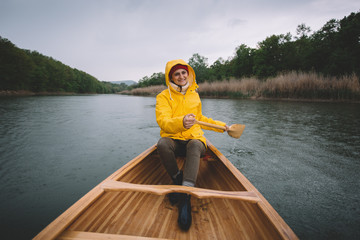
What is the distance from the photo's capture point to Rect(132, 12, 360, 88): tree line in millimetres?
12469

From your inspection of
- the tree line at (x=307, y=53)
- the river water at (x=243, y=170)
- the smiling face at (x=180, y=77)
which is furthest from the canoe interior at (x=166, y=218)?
the tree line at (x=307, y=53)

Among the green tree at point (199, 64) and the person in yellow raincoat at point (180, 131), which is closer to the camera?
the person in yellow raincoat at point (180, 131)

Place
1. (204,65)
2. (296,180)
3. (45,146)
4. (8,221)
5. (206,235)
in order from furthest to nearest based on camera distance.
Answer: (204,65) < (45,146) < (296,180) < (8,221) < (206,235)

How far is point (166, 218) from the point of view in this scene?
131cm

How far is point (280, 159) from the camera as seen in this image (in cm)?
258

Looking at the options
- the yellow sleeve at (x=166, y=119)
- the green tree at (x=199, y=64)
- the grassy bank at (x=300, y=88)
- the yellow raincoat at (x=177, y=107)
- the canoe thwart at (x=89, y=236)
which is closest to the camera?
the canoe thwart at (x=89, y=236)

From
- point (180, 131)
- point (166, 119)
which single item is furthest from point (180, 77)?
point (180, 131)

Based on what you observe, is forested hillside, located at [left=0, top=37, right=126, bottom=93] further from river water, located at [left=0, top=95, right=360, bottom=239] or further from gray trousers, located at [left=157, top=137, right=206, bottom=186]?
gray trousers, located at [left=157, top=137, right=206, bottom=186]

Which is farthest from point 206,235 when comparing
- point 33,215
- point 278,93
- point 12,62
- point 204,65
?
point 204,65

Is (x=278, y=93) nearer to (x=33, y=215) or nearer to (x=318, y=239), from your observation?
(x=318, y=239)

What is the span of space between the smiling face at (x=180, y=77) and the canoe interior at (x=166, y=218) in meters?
1.03

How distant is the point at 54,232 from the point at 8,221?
0.98m

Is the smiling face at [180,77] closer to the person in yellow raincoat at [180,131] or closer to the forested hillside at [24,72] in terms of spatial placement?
the person in yellow raincoat at [180,131]

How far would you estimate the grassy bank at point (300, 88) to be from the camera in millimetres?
9008
